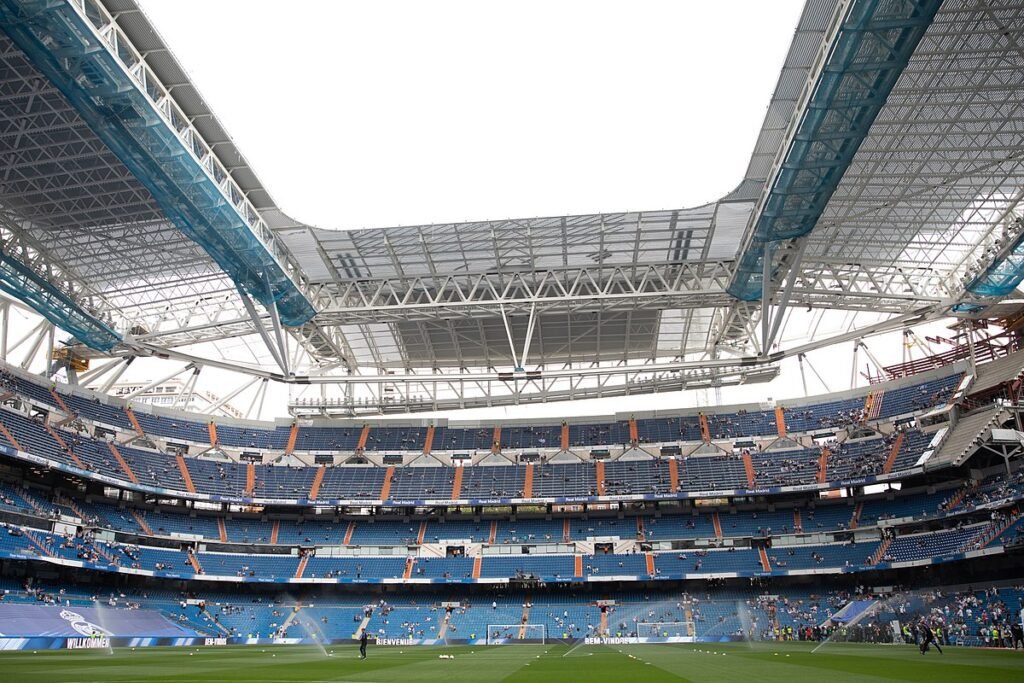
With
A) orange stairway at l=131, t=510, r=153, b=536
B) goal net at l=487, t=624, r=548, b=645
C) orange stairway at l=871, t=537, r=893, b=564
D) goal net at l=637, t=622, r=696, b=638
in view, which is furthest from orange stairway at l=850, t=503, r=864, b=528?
orange stairway at l=131, t=510, r=153, b=536

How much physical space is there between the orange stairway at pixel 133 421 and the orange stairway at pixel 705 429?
147ft

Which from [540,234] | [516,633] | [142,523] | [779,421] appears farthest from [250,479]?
[779,421]

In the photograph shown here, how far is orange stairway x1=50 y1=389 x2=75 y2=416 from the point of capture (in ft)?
180

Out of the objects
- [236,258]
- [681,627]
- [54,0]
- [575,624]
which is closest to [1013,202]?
[681,627]

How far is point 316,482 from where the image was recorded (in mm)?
61656

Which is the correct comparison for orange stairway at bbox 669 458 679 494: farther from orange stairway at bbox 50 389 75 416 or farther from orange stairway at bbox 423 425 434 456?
orange stairway at bbox 50 389 75 416

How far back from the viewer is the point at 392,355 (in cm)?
5981

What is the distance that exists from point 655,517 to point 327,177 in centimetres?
3716

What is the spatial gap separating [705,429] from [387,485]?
1049 inches

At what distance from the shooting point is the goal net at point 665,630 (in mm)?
49156

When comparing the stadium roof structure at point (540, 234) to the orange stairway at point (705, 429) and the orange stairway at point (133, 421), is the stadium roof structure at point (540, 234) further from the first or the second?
the orange stairway at point (705, 429)

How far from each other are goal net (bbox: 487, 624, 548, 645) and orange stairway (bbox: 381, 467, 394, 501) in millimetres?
13918

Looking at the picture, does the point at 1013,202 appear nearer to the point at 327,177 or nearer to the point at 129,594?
the point at 327,177

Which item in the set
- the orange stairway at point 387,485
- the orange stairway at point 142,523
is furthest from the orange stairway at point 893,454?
the orange stairway at point 142,523
